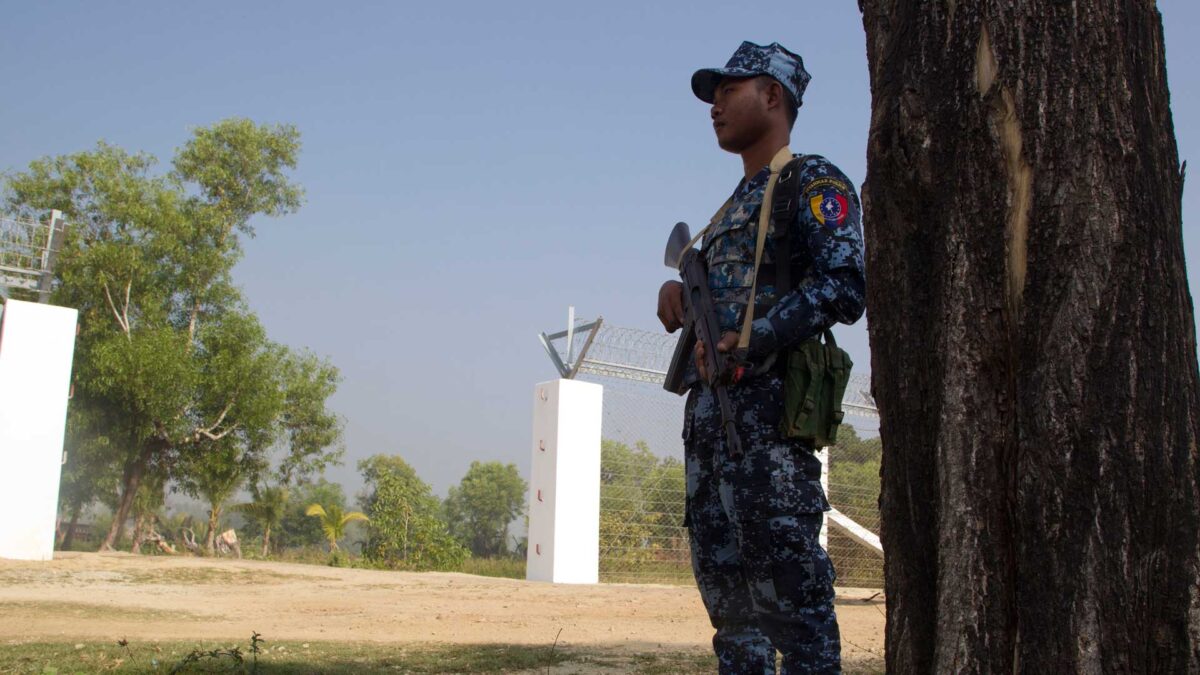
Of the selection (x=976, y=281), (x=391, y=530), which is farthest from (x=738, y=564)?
(x=391, y=530)

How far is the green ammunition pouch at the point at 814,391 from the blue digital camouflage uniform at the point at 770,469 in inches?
1.6

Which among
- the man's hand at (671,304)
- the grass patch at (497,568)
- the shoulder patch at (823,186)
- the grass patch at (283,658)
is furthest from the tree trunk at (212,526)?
the shoulder patch at (823,186)

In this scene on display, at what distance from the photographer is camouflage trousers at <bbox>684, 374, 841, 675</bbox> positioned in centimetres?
238

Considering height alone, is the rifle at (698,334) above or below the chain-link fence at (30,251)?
below

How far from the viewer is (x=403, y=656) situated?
5.13 meters

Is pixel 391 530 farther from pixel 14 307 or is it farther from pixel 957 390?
pixel 957 390

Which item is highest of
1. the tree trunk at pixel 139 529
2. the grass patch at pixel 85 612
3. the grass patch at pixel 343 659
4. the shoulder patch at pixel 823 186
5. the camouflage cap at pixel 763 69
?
the camouflage cap at pixel 763 69

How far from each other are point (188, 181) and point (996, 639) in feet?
81.9

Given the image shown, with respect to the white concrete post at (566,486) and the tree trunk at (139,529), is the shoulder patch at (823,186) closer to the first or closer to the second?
the white concrete post at (566,486)

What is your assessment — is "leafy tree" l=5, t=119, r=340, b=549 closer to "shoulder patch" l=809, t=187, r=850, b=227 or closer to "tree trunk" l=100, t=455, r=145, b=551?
"tree trunk" l=100, t=455, r=145, b=551

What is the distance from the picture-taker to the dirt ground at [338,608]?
20.6 ft

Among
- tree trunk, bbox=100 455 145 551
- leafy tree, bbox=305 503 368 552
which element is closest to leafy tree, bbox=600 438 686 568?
tree trunk, bbox=100 455 145 551

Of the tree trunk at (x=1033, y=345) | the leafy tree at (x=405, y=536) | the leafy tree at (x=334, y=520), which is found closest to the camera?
the tree trunk at (x=1033, y=345)

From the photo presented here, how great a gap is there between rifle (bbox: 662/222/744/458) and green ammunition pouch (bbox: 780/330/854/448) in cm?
13
